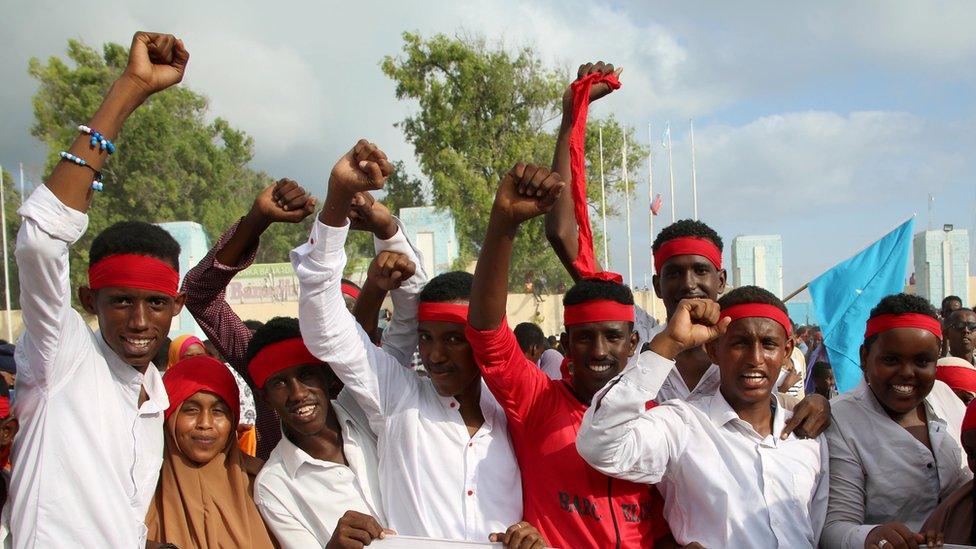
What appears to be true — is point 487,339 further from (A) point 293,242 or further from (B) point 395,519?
(A) point 293,242

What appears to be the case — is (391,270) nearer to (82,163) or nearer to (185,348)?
(82,163)

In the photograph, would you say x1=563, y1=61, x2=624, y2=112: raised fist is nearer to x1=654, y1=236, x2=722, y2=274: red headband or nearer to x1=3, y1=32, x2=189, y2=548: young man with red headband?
x1=654, y1=236, x2=722, y2=274: red headband

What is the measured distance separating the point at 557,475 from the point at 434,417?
53 centimetres

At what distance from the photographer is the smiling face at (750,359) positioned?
2.90 metres

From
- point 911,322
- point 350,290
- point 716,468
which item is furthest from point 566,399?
point 350,290

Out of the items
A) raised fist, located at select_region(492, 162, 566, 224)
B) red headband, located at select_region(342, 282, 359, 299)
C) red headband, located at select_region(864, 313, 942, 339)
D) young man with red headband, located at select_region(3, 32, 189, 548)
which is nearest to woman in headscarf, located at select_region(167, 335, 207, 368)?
red headband, located at select_region(342, 282, 359, 299)

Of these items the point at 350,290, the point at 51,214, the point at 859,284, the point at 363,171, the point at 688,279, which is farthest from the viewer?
the point at 859,284

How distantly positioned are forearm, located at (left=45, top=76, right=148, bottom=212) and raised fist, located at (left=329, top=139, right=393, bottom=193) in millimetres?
667

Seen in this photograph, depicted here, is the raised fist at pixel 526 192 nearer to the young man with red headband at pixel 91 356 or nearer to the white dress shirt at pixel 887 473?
the young man with red headband at pixel 91 356

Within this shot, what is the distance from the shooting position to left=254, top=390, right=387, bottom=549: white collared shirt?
2881 mm

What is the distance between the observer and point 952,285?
875 inches

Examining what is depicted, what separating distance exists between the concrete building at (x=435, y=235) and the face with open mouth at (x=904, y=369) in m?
22.0

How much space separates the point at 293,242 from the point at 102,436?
126 ft

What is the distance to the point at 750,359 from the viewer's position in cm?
292
